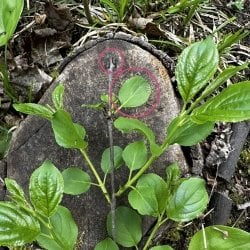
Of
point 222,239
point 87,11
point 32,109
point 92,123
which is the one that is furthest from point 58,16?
point 222,239

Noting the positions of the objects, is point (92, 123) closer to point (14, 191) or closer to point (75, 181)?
point (75, 181)

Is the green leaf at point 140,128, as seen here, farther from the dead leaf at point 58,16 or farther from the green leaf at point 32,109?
the dead leaf at point 58,16

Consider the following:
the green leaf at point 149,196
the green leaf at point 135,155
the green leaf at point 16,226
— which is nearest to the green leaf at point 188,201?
the green leaf at point 149,196

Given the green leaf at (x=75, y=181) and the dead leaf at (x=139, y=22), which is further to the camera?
the dead leaf at (x=139, y=22)

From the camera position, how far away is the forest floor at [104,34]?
1.60 m

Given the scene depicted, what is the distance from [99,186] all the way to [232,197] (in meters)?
0.52

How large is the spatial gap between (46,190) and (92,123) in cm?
35

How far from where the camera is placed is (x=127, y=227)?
1271 mm

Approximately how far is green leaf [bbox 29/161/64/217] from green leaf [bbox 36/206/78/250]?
10 centimetres

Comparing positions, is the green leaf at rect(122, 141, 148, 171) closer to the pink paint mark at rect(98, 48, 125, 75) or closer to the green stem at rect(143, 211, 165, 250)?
the green stem at rect(143, 211, 165, 250)

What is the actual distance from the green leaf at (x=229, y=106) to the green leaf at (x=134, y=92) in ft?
0.82

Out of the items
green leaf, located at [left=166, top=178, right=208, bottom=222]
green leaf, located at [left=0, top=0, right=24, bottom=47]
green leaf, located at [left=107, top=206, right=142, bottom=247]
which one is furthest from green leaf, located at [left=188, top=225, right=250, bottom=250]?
green leaf, located at [left=0, top=0, right=24, bottom=47]

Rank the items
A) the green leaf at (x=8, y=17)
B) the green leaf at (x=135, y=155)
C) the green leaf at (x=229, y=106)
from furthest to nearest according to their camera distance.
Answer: the green leaf at (x=8, y=17) < the green leaf at (x=135, y=155) < the green leaf at (x=229, y=106)

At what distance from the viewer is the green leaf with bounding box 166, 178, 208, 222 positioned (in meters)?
1.19
